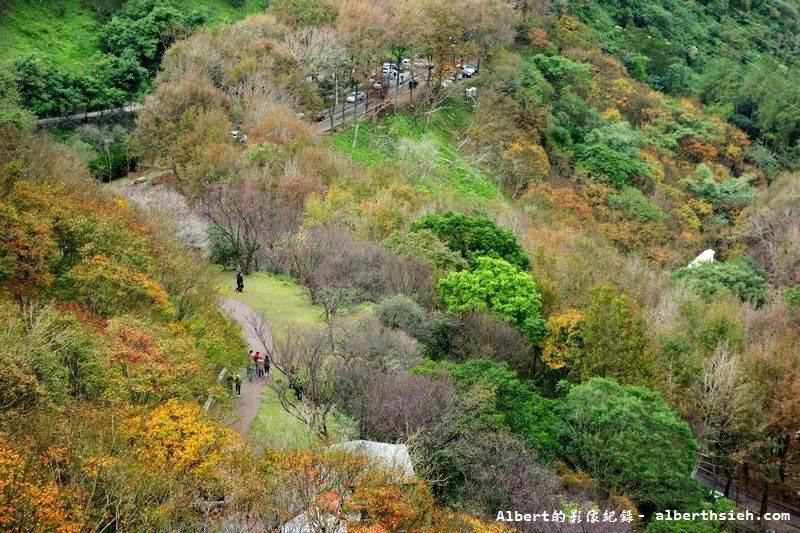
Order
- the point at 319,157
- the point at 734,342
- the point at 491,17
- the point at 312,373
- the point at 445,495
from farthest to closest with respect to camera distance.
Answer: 1. the point at 491,17
2. the point at 319,157
3. the point at 734,342
4. the point at 312,373
5. the point at 445,495

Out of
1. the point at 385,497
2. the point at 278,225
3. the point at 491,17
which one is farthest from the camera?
the point at 491,17

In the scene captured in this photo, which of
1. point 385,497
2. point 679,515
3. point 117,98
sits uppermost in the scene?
point 385,497

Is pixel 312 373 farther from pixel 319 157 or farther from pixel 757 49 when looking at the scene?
pixel 757 49

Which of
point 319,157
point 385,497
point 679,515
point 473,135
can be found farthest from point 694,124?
point 385,497

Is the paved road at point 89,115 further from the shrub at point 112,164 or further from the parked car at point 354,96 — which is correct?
the parked car at point 354,96

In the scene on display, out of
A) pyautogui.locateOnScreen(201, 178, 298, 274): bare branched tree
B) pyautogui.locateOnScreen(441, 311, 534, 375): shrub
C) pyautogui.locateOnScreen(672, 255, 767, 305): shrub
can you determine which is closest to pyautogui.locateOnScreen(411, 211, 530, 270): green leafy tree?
pyautogui.locateOnScreen(441, 311, 534, 375): shrub

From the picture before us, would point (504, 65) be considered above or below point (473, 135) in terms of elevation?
above

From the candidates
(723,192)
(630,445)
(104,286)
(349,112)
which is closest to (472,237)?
(630,445)

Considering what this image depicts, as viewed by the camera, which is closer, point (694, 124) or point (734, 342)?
point (734, 342)
